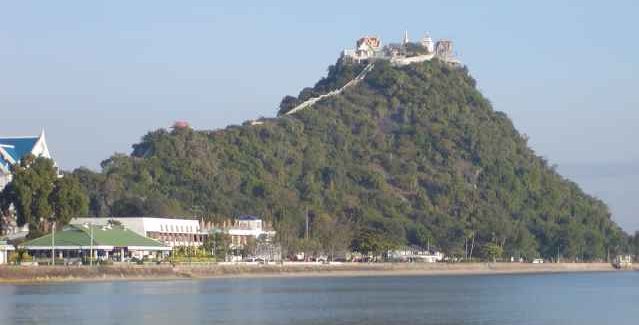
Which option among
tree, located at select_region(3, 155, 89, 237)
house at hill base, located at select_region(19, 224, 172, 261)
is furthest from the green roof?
tree, located at select_region(3, 155, 89, 237)

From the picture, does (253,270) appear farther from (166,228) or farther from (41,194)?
(41,194)

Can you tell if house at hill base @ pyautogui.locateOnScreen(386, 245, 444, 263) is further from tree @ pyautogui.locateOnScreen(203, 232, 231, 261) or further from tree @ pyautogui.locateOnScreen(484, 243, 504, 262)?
tree @ pyautogui.locateOnScreen(203, 232, 231, 261)

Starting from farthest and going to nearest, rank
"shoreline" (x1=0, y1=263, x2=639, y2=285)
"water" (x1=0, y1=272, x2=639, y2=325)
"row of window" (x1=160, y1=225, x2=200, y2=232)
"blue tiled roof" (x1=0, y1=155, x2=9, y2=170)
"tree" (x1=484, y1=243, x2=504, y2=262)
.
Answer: "tree" (x1=484, y1=243, x2=504, y2=262)
"row of window" (x1=160, y1=225, x2=200, y2=232)
"blue tiled roof" (x1=0, y1=155, x2=9, y2=170)
"shoreline" (x1=0, y1=263, x2=639, y2=285)
"water" (x1=0, y1=272, x2=639, y2=325)

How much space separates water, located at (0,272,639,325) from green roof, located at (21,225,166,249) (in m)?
12.4

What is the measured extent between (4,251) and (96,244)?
996 centimetres

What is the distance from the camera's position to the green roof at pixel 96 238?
11262 centimetres

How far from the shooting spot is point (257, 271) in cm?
13050

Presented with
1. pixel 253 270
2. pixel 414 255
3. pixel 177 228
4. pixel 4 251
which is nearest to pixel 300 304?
pixel 4 251

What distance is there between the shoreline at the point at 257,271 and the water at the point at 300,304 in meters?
4.47

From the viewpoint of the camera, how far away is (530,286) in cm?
11531

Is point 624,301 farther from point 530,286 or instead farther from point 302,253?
point 302,253

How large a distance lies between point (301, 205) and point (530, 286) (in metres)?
65.0

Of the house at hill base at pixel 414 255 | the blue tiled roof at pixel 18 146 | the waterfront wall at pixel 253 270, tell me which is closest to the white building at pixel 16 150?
the blue tiled roof at pixel 18 146

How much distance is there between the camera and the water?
6575cm
